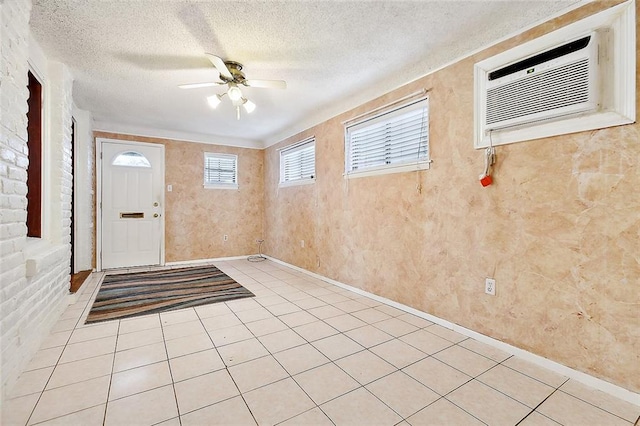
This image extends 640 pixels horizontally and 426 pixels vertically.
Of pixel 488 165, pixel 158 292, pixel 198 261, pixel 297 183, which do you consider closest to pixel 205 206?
pixel 198 261

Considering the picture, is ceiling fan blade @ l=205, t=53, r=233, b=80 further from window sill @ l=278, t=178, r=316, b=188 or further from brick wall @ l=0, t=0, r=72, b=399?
window sill @ l=278, t=178, r=316, b=188

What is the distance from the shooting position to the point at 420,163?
2785mm

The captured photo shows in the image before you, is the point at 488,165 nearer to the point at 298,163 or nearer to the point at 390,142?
the point at 390,142

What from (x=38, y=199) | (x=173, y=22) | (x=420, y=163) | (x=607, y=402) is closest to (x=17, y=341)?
(x=38, y=199)

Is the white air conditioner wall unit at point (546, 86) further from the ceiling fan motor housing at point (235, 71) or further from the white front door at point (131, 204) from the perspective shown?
the white front door at point (131, 204)

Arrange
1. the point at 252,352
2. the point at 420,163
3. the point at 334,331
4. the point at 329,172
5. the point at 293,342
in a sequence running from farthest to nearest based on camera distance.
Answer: the point at 329,172
the point at 420,163
the point at 334,331
the point at 293,342
the point at 252,352

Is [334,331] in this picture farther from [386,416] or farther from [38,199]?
[38,199]

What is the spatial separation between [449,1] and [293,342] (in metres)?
2.71

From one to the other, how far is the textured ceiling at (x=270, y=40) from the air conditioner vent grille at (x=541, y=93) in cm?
42

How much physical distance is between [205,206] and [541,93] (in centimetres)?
520

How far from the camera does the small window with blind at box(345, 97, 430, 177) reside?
2.82 m

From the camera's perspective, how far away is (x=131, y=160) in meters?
4.89

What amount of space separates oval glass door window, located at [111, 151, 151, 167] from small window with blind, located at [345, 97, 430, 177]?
3625 mm

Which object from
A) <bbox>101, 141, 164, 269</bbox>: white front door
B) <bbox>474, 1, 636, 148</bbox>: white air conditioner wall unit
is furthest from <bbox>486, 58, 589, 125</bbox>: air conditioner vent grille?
<bbox>101, 141, 164, 269</bbox>: white front door
